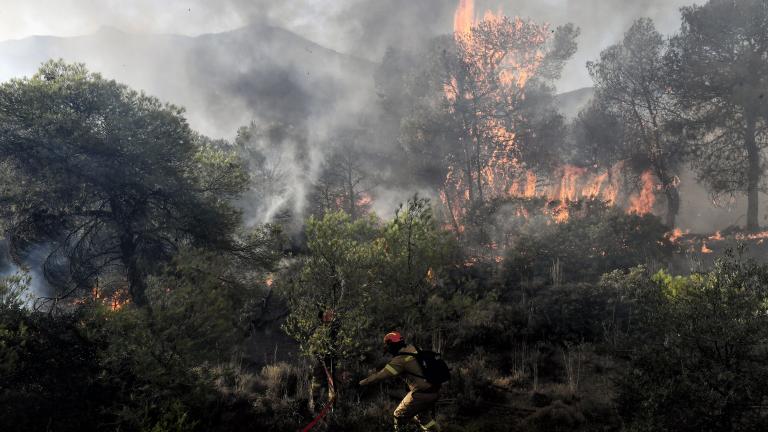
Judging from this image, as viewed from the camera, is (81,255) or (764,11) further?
(764,11)

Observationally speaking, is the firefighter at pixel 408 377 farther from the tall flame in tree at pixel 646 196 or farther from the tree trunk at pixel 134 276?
the tall flame in tree at pixel 646 196

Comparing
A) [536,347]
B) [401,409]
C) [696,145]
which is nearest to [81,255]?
[401,409]

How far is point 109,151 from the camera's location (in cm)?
1455

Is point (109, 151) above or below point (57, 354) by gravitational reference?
above

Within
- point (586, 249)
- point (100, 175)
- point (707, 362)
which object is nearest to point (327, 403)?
point (707, 362)

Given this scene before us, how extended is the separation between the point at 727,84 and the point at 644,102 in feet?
18.1

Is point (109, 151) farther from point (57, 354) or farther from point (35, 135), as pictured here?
point (57, 354)

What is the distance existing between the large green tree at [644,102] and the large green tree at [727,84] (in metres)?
1.38

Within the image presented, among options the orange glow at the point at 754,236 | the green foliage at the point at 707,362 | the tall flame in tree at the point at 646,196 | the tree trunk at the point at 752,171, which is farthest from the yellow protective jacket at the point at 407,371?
the tall flame in tree at the point at 646,196

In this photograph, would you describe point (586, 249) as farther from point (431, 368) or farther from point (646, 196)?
point (431, 368)

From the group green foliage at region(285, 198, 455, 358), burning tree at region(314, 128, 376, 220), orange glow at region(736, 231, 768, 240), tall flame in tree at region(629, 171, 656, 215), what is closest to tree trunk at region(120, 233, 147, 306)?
green foliage at region(285, 198, 455, 358)

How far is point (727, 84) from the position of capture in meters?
25.8

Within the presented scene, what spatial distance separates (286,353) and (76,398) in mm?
9127

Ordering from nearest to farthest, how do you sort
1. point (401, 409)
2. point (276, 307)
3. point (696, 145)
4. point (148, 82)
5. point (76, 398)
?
1. point (401, 409)
2. point (76, 398)
3. point (276, 307)
4. point (696, 145)
5. point (148, 82)
